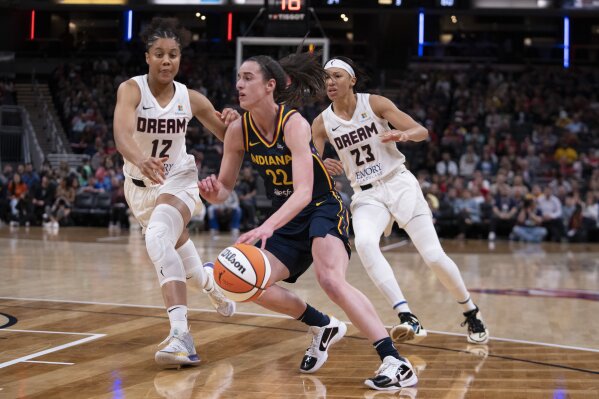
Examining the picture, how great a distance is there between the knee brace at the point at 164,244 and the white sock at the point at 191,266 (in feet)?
1.78

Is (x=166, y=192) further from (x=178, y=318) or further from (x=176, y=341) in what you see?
(x=176, y=341)

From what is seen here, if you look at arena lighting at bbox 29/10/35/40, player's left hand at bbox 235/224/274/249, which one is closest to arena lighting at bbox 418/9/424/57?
arena lighting at bbox 29/10/35/40

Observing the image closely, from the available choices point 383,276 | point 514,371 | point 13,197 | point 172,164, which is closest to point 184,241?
point 172,164

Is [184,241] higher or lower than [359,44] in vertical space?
lower

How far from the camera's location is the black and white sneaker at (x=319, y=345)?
5.34m

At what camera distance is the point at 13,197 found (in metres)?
20.2

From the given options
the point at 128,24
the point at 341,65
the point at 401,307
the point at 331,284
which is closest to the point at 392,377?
the point at 331,284

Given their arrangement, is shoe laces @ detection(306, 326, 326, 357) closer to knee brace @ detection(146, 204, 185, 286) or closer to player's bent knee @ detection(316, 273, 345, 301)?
player's bent knee @ detection(316, 273, 345, 301)

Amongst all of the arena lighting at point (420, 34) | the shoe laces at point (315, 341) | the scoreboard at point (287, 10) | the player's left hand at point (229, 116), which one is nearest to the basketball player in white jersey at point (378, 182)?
the player's left hand at point (229, 116)

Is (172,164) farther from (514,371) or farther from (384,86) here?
(384,86)

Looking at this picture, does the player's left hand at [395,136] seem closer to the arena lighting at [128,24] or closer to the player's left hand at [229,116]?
the player's left hand at [229,116]

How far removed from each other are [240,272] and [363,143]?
2.38 m

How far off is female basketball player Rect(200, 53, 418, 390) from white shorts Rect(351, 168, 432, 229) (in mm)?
1351

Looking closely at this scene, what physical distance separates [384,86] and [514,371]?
2158 centimetres
